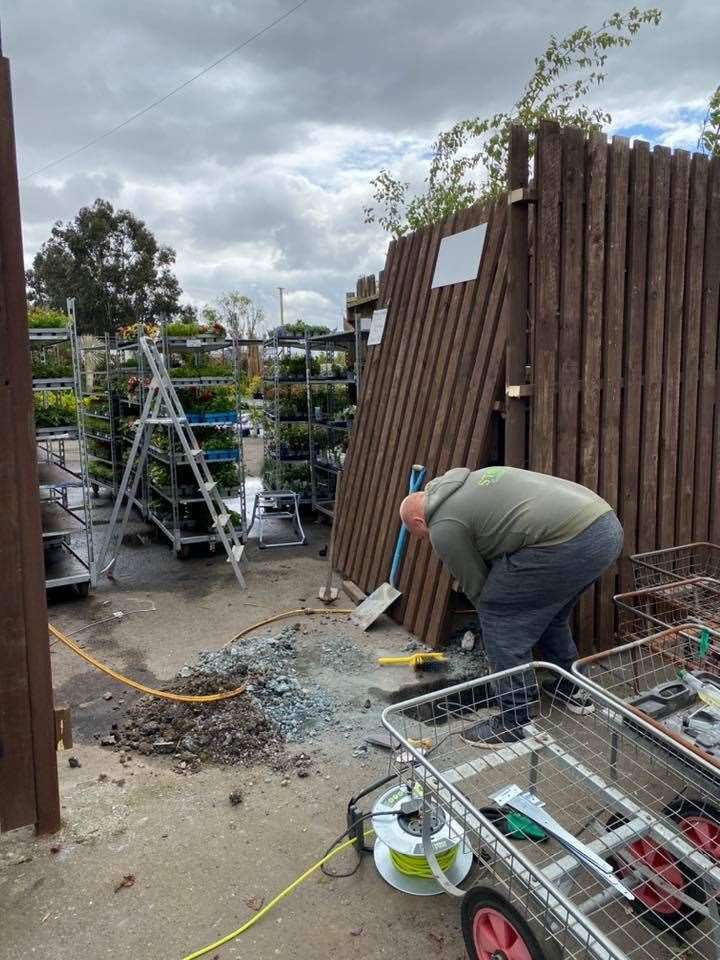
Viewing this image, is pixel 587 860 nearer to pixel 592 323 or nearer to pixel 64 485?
pixel 592 323

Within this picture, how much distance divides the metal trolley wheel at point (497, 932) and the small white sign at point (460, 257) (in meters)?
4.29

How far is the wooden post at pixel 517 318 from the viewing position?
14.9 ft

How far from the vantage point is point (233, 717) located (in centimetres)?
418

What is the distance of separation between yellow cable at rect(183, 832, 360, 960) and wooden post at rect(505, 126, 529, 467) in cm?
270

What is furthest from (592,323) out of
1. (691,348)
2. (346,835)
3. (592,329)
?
(346,835)

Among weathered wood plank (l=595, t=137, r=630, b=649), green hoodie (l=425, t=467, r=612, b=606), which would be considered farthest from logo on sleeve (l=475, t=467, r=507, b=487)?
weathered wood plank (l=595, t=137, r=630, b=649)

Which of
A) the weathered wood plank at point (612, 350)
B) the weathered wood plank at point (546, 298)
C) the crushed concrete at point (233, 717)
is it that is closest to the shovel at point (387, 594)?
the crushed concrete at point (233, 717)

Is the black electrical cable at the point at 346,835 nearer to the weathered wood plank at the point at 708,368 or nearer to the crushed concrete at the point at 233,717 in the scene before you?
the crushed concrete at the point at 233,717

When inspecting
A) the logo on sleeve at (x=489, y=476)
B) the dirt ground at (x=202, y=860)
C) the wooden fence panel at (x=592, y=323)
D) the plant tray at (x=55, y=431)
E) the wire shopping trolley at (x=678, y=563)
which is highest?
the wooden fence panel at (x=592, y=323)

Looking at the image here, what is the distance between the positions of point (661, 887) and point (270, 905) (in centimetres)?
155

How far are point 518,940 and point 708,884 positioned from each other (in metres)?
0.78

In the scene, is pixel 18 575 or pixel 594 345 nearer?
pixel 18 575

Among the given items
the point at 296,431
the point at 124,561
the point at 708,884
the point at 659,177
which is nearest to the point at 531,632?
the point at 708,884

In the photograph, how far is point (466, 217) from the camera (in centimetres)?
542
